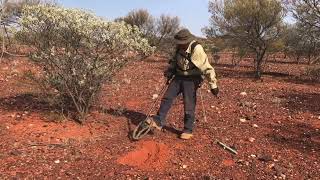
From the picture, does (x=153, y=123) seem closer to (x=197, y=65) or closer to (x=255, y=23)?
(x=197, y=65)

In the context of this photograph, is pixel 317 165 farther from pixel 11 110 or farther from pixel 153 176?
pixel 11 110

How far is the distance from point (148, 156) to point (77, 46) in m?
1.82

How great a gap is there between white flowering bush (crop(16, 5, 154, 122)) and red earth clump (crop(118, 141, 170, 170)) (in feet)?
4.01

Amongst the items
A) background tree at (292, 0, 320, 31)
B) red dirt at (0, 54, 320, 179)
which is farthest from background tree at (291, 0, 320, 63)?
red dirt at (0, 54, 320, 179)

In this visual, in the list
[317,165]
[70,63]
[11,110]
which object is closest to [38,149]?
[70,63]

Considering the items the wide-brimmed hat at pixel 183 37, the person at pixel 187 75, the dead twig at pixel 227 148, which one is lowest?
the dead twig at pixel 227 148

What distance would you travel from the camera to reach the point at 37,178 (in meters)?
5.48

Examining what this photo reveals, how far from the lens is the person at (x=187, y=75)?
6.61 metres

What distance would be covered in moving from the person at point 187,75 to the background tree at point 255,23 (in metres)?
9.46

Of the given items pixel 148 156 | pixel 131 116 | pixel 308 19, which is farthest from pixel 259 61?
pixel 148 156

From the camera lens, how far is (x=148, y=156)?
617cm

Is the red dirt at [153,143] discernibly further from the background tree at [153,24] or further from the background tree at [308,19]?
the background tree at [153,24]

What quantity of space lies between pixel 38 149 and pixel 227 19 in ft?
45.1

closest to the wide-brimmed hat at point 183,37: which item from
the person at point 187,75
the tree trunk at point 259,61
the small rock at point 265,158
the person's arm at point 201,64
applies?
the person at point 187,75
